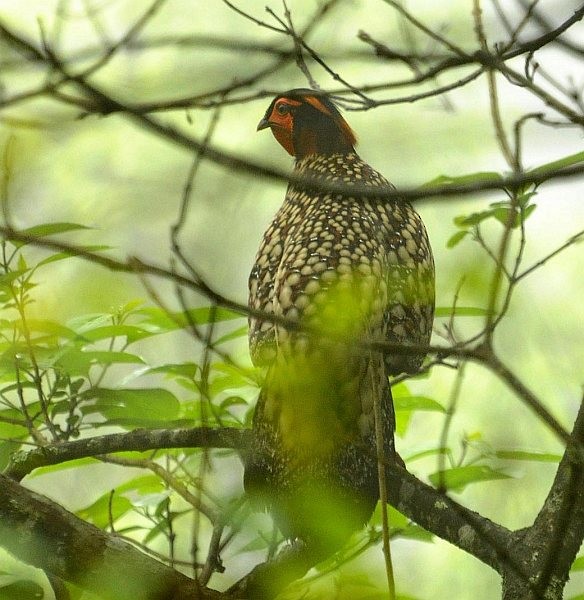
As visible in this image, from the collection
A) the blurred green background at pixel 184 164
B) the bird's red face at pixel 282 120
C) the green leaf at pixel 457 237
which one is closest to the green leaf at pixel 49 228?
the blurred green background at pixel 184 164

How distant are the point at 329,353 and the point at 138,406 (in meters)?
0.30

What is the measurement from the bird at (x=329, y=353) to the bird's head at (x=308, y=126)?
0.47 feet

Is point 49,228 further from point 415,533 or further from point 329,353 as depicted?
point 415,533

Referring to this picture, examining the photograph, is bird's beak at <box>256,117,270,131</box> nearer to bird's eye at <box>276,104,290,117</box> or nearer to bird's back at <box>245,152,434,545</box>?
bird's eye at <box>276,104,290,117</box>

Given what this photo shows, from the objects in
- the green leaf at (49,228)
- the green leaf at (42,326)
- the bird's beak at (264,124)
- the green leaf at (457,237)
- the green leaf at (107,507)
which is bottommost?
the green leaf at (107,507)

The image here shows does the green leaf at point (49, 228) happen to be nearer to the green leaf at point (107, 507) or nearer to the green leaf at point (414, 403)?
the green leaf at point (107, 507)

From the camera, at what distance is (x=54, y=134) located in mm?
913

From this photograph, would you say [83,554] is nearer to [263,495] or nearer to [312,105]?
[263,495]

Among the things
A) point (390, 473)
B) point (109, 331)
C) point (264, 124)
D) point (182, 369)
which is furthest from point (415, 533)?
point (264, 124)

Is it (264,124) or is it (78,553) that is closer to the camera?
(78,553)

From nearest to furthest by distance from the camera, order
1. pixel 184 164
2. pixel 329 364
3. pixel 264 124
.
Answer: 1. pixel 184 164
2. pixel 329 364
3. pixel 264 124

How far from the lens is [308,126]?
2.16 meters

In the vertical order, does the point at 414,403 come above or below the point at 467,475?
above

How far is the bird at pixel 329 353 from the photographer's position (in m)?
1.53
